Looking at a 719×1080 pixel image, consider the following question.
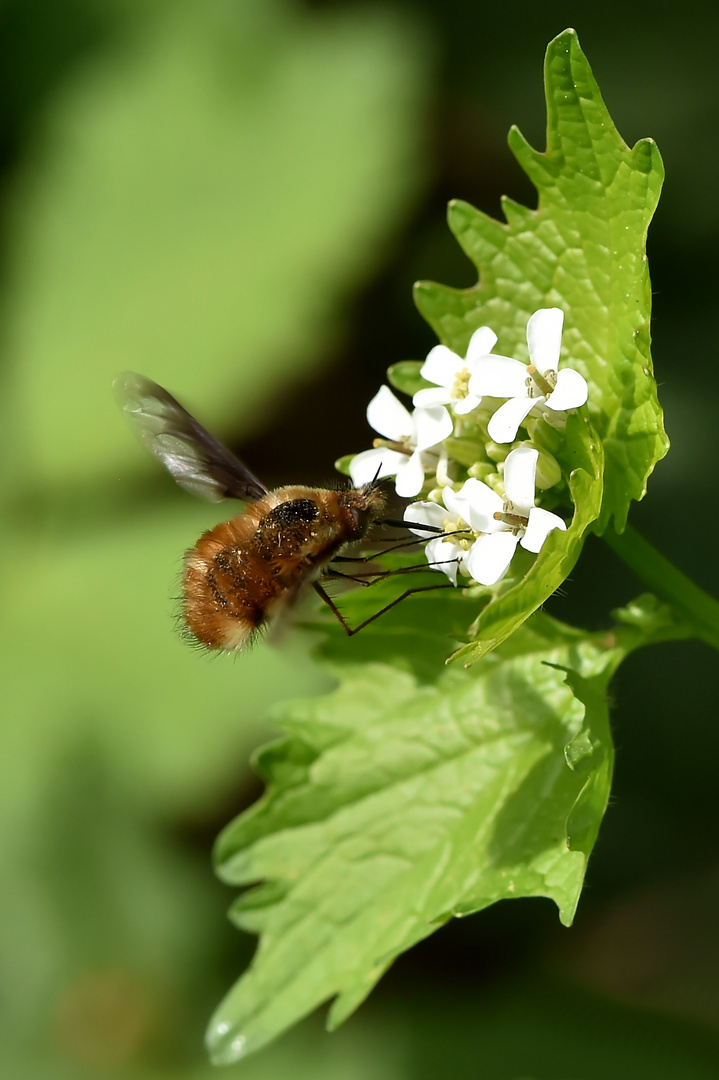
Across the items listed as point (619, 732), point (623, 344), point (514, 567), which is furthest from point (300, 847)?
point (619, 732)

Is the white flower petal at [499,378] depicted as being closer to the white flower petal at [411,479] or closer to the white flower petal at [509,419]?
the white flower petal at [509,419]

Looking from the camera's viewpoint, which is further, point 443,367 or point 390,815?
point 390,815

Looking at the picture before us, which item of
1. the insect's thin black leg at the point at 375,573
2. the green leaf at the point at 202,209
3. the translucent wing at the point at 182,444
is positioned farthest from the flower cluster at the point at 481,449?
the green leaf at the point at 202,209

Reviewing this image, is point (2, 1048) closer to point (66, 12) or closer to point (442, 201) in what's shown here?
point (442, 201)

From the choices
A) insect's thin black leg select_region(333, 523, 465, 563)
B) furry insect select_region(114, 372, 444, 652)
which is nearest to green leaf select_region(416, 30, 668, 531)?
insect's thin black leg select_region(333, 523, 465, 563)

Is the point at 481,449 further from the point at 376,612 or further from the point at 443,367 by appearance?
the point at 376,612

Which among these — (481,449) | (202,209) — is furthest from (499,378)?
(202,209)
